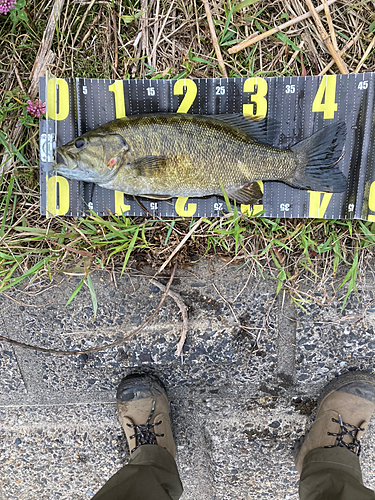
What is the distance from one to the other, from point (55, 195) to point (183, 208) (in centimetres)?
91

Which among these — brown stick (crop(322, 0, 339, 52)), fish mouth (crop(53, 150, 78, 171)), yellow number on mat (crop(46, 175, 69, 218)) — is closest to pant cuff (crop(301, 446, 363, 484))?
yellow number on mat (crop(46, 175, 69, 218))

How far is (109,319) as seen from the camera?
2283 mm

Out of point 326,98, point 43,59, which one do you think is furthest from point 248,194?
point 43,59

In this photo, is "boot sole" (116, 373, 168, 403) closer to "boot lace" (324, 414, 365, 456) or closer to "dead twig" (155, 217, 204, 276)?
"dead twig" (155, 217, 204, 276)

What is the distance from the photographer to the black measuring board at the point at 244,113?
2.13 meters

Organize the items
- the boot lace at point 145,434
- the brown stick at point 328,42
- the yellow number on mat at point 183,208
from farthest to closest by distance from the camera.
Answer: the boot lace at point 145,434, the yellow number on mat at point 183,208, the brown stick at point 328,42

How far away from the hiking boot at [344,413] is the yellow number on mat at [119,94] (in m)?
2.49

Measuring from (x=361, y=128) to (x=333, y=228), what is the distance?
0.69 metres

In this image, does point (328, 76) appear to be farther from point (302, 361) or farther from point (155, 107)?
point (302, 361)

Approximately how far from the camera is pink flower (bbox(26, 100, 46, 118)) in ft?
7.05

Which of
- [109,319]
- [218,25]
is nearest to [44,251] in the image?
[109,319]

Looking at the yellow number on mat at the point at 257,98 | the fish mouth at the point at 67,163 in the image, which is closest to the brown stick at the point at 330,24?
the yellow number on mat at the point at 257,98

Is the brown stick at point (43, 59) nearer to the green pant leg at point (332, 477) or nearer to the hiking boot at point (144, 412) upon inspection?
the hiking boot at point (144, 412)

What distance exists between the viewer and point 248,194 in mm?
2180
